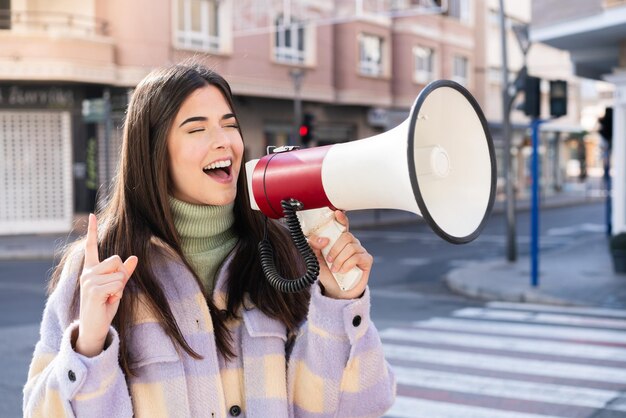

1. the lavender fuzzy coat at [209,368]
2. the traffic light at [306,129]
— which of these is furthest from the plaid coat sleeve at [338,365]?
the traffic light at [306,129]

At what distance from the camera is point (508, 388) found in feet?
19.9

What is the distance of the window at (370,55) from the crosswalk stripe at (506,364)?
21.5 m

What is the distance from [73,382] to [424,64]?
102ft

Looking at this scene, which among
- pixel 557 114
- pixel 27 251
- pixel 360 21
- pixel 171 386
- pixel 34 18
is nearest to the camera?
pixel 171 386

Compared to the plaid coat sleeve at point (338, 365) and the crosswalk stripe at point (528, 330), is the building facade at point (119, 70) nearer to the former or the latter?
the crosswalk stripe at point (528, 330)

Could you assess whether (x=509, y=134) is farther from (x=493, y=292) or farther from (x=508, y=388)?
(x=508, y=388)

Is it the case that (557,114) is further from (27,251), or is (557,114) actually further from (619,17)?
(27,251)

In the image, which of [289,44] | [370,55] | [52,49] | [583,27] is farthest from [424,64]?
[583,27]

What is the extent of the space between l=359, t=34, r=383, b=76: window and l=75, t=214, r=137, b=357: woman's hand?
26.7m

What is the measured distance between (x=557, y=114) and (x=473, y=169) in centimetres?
990

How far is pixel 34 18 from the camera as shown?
2008cm

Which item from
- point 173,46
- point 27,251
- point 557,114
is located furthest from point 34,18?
point 557,114

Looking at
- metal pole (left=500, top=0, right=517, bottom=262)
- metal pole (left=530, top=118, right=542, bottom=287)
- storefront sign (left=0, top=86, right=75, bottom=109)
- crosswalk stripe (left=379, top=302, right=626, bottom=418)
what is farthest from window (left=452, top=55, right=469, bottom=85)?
crosswalk stripe (left=379, top=302, right=626, bottom=418)

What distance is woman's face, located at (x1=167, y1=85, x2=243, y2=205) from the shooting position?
1.98m
